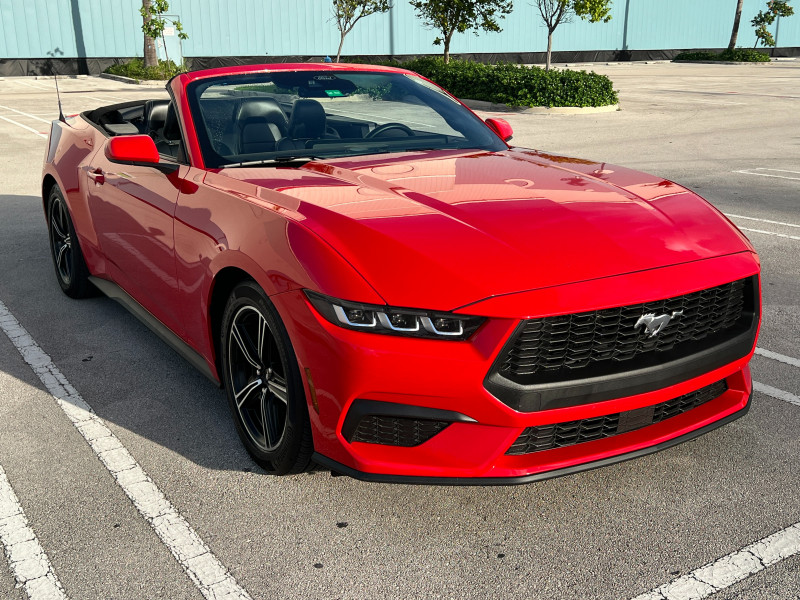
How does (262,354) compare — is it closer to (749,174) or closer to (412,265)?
(412,265)

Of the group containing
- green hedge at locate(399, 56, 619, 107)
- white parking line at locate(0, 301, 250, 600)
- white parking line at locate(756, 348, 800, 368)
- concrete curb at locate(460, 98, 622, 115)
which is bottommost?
white parking line at locate(0, 301, 250, 600)

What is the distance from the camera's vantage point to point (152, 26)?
106 ft

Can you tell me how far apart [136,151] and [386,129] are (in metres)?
1.27

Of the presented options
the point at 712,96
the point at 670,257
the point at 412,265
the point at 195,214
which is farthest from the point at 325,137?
the point at 712,96

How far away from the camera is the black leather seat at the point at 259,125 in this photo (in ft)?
13.0

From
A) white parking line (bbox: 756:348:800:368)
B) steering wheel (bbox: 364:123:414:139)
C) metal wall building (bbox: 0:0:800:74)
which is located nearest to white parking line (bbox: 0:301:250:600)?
steering wheel (bbox: 364:123:414:139)

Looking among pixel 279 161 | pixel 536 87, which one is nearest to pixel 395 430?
pixel 279 161

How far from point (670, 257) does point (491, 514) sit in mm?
1090

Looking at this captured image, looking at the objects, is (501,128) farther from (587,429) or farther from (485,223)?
(587,429)

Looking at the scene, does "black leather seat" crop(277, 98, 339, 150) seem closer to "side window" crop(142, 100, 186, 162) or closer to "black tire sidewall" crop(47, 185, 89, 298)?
"side window" crop(142, 100, 186, 162)

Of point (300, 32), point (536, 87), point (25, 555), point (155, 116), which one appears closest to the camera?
point (25, 555)

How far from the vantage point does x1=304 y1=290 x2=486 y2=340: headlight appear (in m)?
2.58

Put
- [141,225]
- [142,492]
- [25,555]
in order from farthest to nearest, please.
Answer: [141,225], [142,492], [25,555]

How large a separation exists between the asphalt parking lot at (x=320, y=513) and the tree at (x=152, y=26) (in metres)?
29.3
